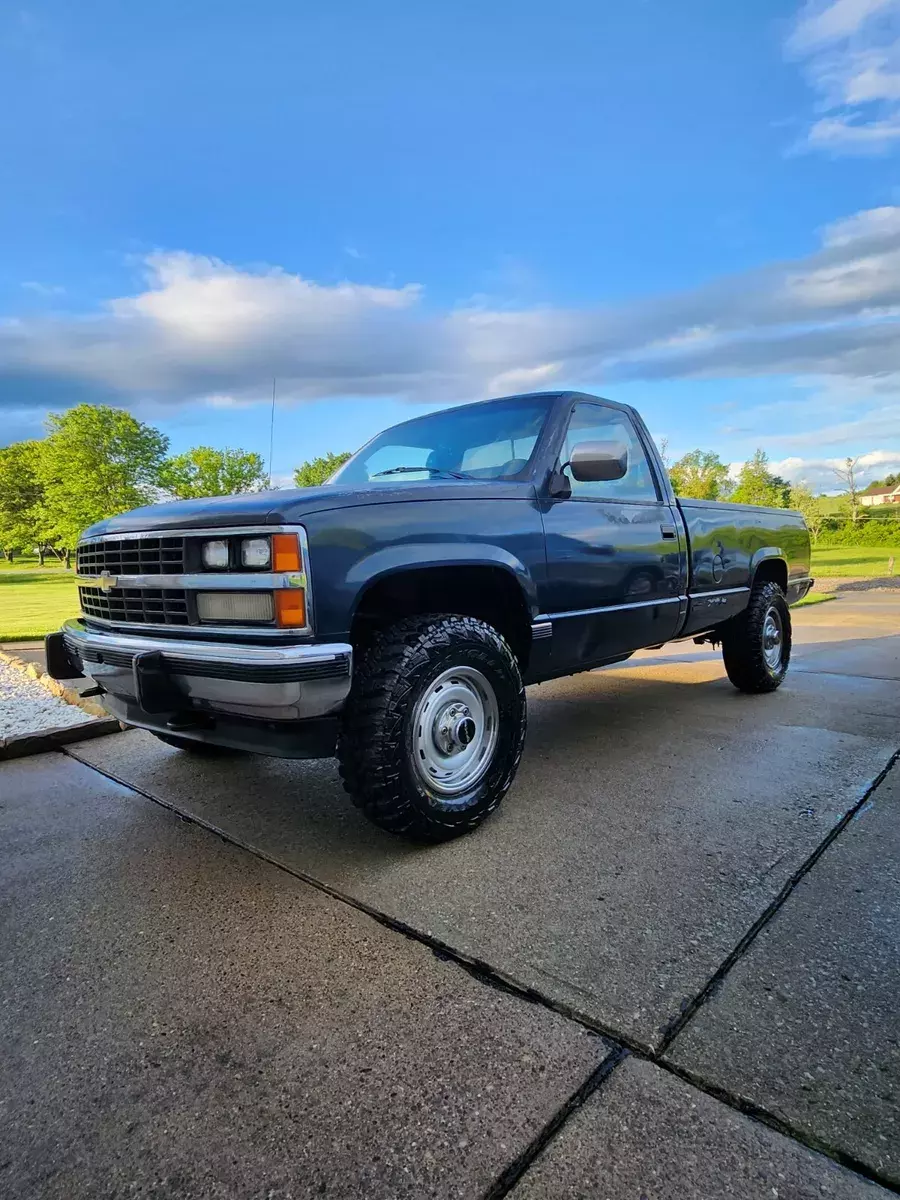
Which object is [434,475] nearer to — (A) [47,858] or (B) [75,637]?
(B) [75,637]

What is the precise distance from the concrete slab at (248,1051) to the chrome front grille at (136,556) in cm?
121

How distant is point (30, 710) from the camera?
16.2 feet

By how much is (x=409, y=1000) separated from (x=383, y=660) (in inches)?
45.3

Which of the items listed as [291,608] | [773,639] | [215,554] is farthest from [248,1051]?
[773,639]

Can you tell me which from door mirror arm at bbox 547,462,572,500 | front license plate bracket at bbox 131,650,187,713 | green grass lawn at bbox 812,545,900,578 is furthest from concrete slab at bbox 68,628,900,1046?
green grass lawn at bbox 812,545,900,578

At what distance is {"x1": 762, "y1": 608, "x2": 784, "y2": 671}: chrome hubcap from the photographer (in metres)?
5.44

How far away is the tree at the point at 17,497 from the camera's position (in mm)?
47500

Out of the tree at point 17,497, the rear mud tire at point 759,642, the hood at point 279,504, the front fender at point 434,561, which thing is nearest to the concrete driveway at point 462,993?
the front fender at point 434,561

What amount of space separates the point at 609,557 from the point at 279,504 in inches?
76.2

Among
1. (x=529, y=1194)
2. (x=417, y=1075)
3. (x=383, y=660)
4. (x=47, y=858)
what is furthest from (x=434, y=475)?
(x=529, y=1194)

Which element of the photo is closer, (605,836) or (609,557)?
(605,836)

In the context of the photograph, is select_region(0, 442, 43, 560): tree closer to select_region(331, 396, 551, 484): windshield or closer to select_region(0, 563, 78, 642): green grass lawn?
select_region(0, 563, 78, 642): green grass lawn

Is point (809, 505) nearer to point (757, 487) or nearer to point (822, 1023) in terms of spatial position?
point (757, 487)

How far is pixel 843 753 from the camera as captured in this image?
152 inches
